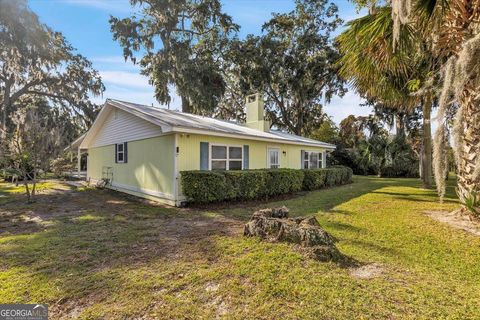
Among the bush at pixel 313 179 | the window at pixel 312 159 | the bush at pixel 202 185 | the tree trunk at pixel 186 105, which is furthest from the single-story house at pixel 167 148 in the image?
the tree trunk at pixel 186 105

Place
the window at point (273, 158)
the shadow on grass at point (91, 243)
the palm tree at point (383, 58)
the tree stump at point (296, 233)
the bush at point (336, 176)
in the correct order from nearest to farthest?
the shadow on grass at point (91, 243) → the tree stump at point (296, 233) → the palm tree at point (383, 58) → the window at point (273, 158) → the bush at point (336, 176)

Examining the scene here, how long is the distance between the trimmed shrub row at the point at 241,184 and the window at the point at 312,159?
10.8 feet

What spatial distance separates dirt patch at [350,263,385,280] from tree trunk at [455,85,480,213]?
3.56 meters

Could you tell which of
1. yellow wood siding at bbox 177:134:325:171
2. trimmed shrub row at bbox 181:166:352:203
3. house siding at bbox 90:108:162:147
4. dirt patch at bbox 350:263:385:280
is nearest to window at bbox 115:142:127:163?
house siding at bbox 90:108:162:147

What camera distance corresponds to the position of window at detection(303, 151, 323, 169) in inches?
637

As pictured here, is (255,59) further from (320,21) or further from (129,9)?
(129,9)

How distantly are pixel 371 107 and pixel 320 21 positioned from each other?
11.3 m

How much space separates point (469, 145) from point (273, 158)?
8265 millimetres

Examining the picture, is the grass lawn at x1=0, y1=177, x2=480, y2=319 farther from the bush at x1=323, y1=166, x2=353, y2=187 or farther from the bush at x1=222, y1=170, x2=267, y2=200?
the bush at x1=323, y1=166, x2=353, y2=187

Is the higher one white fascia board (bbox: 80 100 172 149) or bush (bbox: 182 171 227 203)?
white fascia board (bbox: 80 100 172 149)

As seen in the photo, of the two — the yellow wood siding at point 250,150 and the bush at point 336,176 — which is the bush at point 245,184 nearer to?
the yellow wood siding at point 250,150

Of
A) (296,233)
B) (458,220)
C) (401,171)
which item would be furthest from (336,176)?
(296,233)

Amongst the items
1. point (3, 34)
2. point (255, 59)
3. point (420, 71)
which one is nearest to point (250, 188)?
point (420, 71)

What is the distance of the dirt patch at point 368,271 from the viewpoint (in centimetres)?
349
